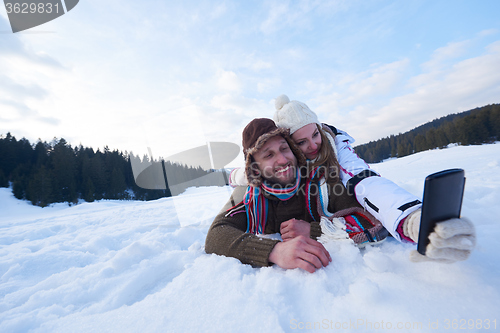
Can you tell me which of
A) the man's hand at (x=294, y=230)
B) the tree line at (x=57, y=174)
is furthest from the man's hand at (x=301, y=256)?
the tree line at (x=57, y=174)

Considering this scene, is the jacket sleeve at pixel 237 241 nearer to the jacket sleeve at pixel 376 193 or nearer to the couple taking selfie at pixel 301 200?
the couple taking selfie at pixel 301 200

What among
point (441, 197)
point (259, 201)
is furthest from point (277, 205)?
point (441, 197)

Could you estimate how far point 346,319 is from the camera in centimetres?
83

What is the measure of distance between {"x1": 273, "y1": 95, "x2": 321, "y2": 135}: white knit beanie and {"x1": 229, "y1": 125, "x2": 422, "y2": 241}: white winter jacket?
323 mm

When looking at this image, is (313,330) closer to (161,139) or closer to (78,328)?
(78,328)

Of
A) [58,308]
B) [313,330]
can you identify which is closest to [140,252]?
[58,308]

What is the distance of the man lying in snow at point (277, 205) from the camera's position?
167 cm

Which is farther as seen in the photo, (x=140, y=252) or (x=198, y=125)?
(x=198, y=125)

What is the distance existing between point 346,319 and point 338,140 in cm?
209

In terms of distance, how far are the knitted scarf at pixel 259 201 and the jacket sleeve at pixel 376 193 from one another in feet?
1.72

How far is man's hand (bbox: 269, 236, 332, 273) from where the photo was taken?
1236 mm

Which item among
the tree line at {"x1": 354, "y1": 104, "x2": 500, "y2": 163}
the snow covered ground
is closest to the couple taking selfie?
the snow covered ground

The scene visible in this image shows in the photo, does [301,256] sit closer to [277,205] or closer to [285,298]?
[285,298]

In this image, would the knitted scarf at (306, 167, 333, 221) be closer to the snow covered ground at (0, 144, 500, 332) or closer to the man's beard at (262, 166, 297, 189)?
the man's beard at (262, 166, 297, 189)
